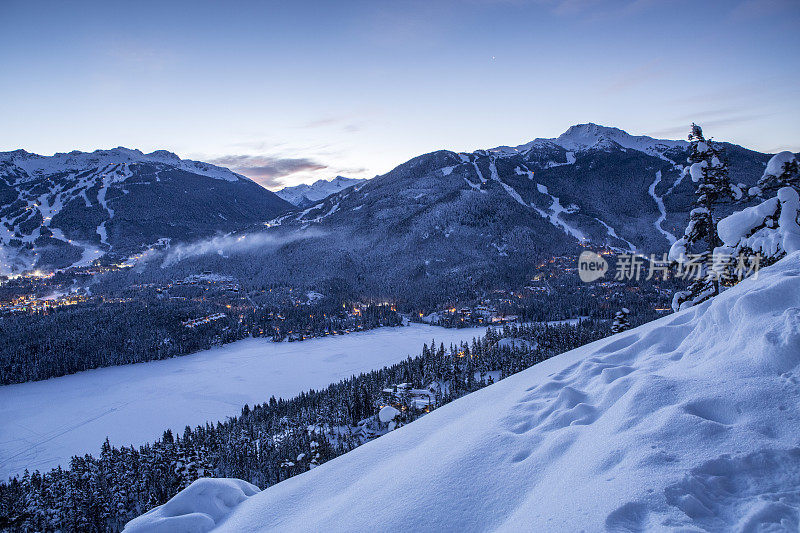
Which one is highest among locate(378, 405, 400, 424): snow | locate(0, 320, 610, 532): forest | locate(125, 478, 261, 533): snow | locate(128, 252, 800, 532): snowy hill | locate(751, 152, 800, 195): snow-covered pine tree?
locate(751, 152, 800, 195): snow-covered pine tree

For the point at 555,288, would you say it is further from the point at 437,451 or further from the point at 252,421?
the point at 437,451

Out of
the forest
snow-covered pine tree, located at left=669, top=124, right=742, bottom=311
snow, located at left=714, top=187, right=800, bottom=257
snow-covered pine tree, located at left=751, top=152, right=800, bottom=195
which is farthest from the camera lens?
the forest

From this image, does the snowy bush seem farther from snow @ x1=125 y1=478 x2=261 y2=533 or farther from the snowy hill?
snow @ x1=125 y1=478 x2=261 y2=533

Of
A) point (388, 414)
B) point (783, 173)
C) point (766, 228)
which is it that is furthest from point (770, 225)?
point (388, 414)

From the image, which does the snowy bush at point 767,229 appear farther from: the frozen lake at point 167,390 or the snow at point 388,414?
the frozen lake at point 167,390

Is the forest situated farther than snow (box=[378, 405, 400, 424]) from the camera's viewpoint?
No

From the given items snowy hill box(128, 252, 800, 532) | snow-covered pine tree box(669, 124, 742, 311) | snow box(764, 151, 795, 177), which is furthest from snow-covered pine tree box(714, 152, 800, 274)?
snowy hill box(128, 252, 800, 532)

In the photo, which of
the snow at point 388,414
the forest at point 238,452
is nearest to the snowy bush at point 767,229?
the forest at point 238,452
